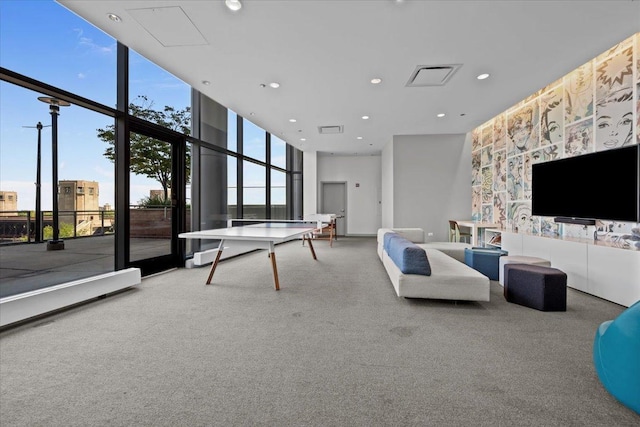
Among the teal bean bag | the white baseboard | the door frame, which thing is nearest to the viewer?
the teal bean bag

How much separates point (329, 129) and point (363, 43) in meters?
3.56

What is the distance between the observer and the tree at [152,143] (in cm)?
373

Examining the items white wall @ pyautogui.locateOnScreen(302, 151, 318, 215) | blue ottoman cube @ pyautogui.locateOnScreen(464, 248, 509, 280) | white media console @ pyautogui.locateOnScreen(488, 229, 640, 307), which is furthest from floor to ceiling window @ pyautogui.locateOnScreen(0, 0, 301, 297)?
white media console @ pyautogui.locateOnScreen(488, 229, 640, 307)

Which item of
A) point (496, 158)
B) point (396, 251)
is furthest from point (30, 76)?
point (496, 158)

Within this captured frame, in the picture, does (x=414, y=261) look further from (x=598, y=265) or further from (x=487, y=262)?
(x=598, y=265)

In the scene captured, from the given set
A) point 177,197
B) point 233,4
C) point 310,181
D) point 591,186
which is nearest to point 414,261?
point 591,186

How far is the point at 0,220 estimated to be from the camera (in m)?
2.85

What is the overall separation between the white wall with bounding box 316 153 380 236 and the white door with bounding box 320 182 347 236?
0.15 meters

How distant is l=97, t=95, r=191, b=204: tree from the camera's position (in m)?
3.73

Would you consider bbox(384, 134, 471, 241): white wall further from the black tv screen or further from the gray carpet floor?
the gray carpet floor

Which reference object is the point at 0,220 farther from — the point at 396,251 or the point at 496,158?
the point at 496,158

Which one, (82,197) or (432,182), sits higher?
(432,182)

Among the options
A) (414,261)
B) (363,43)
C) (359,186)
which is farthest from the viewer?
(359,186)

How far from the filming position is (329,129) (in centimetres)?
662
